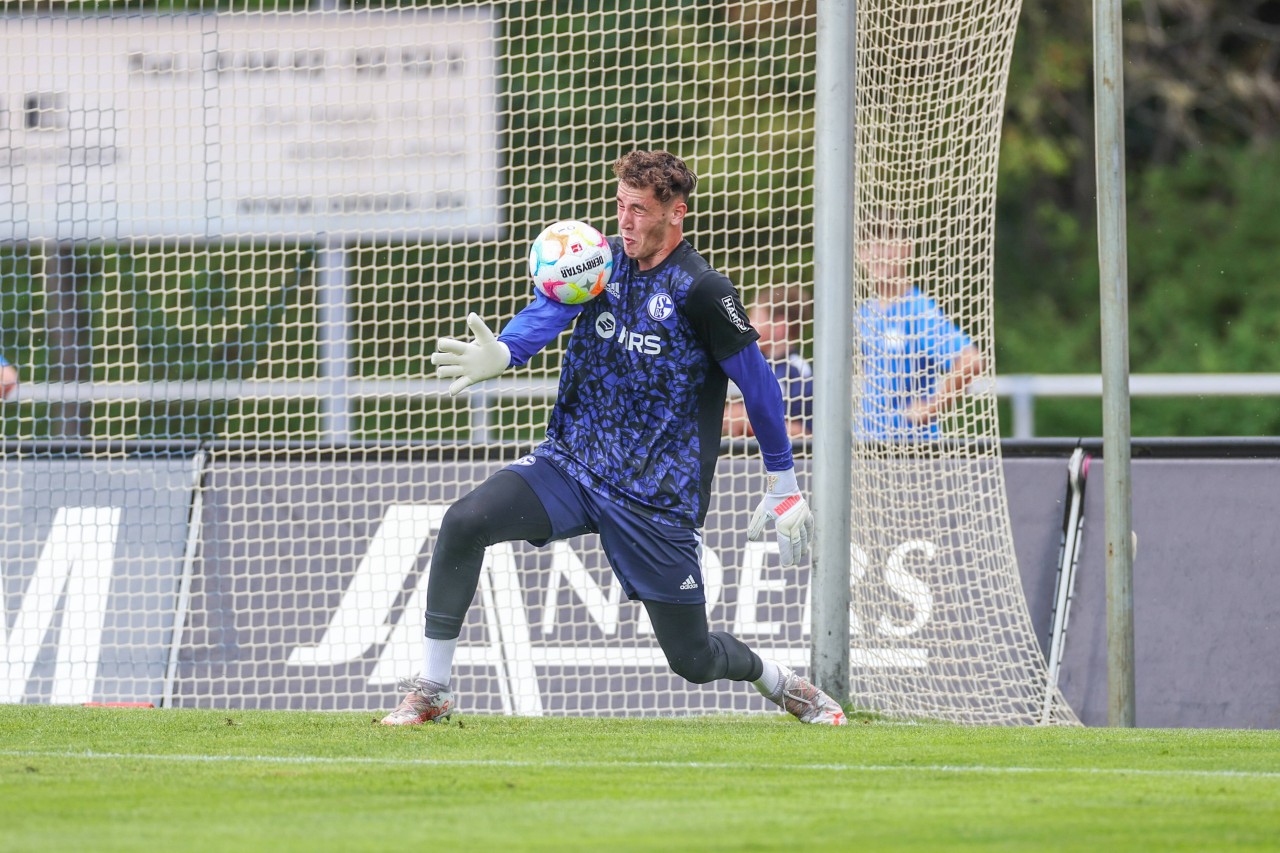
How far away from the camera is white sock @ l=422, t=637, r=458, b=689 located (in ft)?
23.4

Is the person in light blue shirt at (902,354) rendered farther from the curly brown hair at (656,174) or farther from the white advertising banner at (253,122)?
the white advertising banner at (253,122)

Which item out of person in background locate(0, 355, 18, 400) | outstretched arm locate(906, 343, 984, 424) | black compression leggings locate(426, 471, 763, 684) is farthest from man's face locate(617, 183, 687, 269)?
person in background locate(0, 355, 18, 400)

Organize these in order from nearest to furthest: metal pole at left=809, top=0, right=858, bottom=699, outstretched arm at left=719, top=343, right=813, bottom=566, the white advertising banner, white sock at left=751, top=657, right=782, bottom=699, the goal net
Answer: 1. outstretched arm at left=719, top=343, right=813, bottom=566
2. white sock at left=751, top=657, right=782, bottom=699
3. metal pole at left=809, top=0, right=858, bottom=699
4. the goal net
5. the white advertising banner

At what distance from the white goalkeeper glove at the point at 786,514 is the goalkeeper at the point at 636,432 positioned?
0.62 ft

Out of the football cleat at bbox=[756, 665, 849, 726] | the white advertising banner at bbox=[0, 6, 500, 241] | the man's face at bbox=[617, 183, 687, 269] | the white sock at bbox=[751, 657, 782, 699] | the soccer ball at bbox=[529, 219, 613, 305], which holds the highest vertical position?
the white advertising banner at bbox=[0, 6, 500, 241]

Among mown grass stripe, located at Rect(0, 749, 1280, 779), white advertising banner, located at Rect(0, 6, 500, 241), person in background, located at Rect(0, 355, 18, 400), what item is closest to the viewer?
mown grass stripe, located at Rect(0, 749, 1280, 779)

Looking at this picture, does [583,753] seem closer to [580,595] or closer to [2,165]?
[580,595]

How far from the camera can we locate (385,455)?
10.1 meters

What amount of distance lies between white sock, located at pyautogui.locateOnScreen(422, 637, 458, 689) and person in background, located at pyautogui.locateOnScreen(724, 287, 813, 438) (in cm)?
269

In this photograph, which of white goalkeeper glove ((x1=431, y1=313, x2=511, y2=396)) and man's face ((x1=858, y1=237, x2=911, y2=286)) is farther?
man's face ((x1=858, y1=237, x2=911, y2=286))

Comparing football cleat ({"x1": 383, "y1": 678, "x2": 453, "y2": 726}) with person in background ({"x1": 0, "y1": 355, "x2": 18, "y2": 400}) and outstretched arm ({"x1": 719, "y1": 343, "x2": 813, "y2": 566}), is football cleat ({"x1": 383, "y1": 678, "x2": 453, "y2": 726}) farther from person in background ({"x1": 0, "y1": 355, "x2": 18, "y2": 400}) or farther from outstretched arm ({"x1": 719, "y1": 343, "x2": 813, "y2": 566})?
person in background ({"x1": 0, "y1": 355, "x2": 18, "y2": 400})

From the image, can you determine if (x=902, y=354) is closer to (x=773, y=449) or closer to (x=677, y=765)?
(x=773, y=449)

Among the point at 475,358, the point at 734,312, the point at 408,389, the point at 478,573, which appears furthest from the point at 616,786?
the point at 408,389

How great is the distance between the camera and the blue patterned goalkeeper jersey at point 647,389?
7082mm
